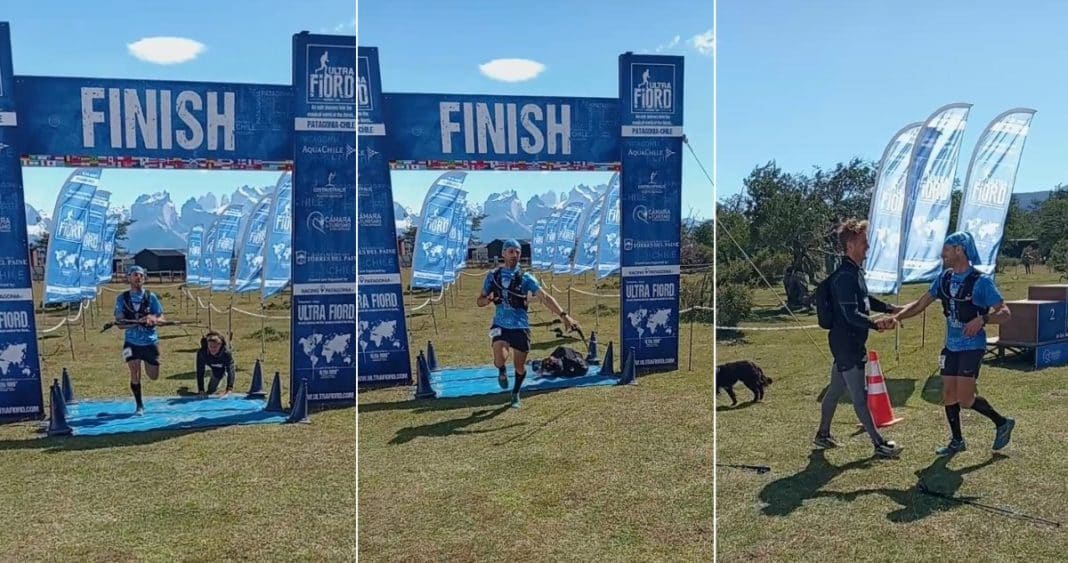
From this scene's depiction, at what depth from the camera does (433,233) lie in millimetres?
4934

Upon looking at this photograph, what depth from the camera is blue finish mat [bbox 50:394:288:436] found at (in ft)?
16.4

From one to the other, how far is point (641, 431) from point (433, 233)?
1942 millimetres

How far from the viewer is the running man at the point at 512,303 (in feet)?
15.6

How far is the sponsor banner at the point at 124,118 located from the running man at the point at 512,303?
7.23 ft

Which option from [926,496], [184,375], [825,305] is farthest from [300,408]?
[926,496]

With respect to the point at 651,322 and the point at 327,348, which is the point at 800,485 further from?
the point at 327,348

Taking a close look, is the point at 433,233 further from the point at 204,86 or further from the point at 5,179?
the point at 5,179

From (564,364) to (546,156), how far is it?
1.71 m

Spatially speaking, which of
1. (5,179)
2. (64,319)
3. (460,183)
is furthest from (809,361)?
(5,179)

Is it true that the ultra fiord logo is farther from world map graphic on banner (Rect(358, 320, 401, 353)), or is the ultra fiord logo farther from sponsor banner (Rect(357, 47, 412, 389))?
world map graphic on banner (Rect(358, 320, 401, 353))

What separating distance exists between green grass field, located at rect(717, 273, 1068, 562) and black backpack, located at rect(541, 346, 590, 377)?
4.08ft

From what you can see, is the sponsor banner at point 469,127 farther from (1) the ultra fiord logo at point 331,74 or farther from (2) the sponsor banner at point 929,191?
(2) the sponsor banner at point 929,191

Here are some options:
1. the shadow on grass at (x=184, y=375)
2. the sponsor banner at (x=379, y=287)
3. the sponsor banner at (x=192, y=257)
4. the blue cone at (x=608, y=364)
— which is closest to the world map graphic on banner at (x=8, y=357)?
the shadow on grass at (x=184, y=375)

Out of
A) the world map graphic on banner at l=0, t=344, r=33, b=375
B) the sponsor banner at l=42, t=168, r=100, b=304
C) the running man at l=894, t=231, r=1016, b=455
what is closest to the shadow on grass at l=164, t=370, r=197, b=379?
the sponsor banner at l=42, t=168, r=100, b=304
